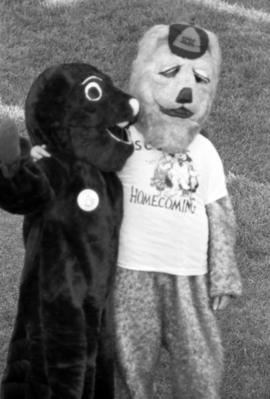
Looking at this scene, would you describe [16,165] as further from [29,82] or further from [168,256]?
[29,82]

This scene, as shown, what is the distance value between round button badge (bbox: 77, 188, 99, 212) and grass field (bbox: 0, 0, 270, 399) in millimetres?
1262

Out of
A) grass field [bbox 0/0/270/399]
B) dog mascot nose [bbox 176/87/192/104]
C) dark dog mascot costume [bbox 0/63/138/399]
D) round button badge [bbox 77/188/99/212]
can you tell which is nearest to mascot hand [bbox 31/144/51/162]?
dark dog mascot costume [bbox 0/63/138/399]

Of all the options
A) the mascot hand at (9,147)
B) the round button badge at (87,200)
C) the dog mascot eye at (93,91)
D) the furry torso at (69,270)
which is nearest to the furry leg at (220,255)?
the furry torso at (69,270)

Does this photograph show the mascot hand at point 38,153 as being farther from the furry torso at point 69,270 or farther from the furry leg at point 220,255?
the furry leg at point 220,255

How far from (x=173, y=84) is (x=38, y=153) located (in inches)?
20.5

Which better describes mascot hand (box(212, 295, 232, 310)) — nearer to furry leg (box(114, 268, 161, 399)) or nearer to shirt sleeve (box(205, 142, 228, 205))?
furry leg (box(114, 268, 161, 399))

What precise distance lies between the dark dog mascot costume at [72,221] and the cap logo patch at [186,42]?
24 centimetres

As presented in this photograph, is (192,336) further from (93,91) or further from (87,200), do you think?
(93,91)

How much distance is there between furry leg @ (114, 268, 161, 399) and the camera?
3.14 m

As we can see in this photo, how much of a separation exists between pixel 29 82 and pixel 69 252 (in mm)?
3699

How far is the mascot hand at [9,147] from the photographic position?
2625 millimetres

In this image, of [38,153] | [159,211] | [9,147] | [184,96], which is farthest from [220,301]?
[9,147]

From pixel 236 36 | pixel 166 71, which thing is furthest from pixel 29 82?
pixel 166 71

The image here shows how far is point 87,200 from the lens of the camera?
2.95 m
